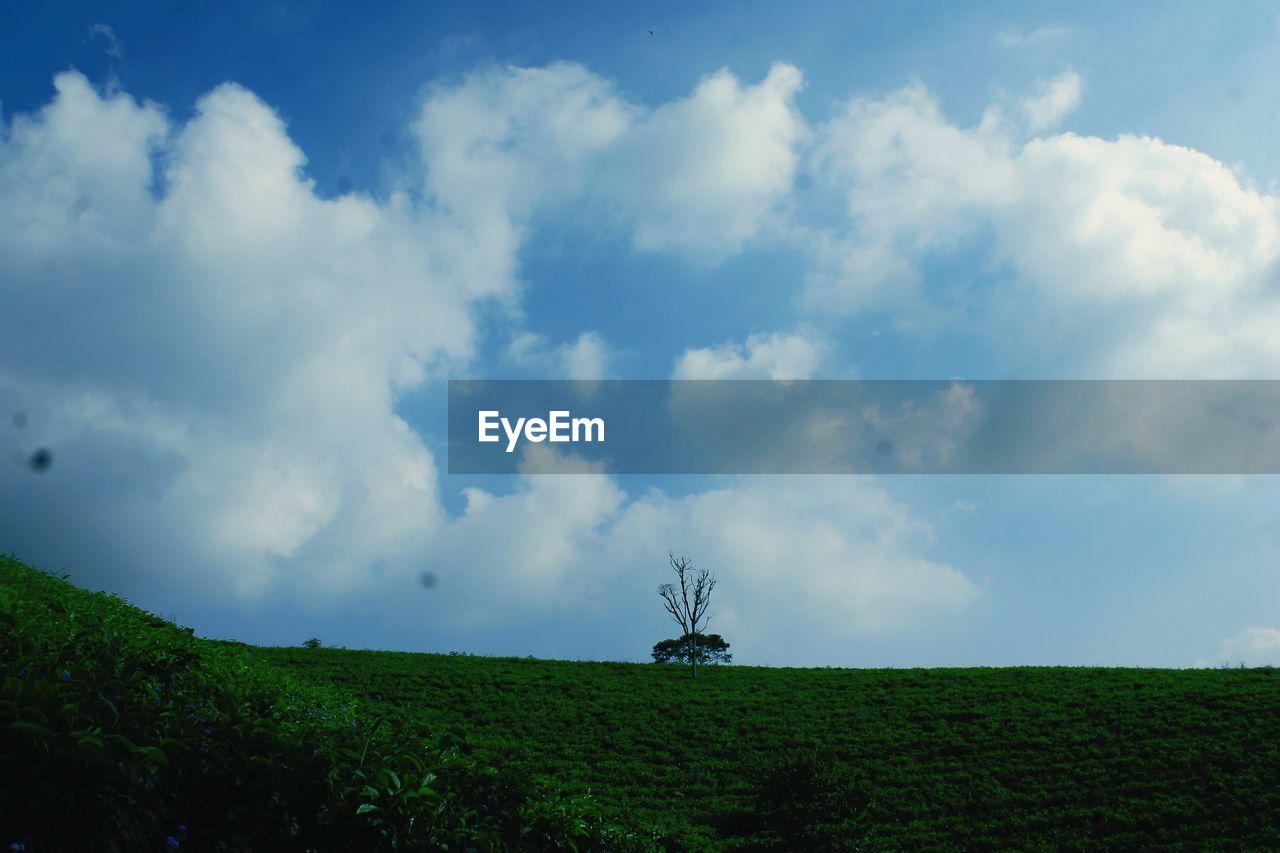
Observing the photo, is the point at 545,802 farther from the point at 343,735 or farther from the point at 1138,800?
the point at 1138,800

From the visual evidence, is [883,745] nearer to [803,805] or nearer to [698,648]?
[803,805]

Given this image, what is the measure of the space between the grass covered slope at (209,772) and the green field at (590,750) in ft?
0.07

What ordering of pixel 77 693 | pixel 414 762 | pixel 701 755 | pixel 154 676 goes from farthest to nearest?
1. pixel 701 755
2. pixel 154 676
3. pixel 414 762
4. pixel 77 693

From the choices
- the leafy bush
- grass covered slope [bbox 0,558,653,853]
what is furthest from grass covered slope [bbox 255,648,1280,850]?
grass covered slope [bbox 0,558,653,853]

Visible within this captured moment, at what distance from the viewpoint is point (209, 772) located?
18.8 feet

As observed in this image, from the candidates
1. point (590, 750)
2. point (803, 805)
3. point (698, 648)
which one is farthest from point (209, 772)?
point (698, 648)

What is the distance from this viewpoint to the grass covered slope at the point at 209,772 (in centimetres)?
493

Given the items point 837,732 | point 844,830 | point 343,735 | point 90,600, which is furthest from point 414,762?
point 837,732

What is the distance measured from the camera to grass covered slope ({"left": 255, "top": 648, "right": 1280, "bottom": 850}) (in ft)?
58.6

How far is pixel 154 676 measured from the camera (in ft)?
23.7

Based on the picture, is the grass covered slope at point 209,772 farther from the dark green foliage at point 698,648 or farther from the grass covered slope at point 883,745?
the dark green foliage at point 698,648

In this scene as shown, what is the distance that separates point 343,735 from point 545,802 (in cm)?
202

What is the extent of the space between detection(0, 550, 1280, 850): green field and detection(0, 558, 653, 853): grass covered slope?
0.8 inches

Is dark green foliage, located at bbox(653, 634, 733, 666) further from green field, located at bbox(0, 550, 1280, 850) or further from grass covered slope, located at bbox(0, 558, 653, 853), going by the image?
grass covered slope, located at bbox(0, 558, 653, 853)
